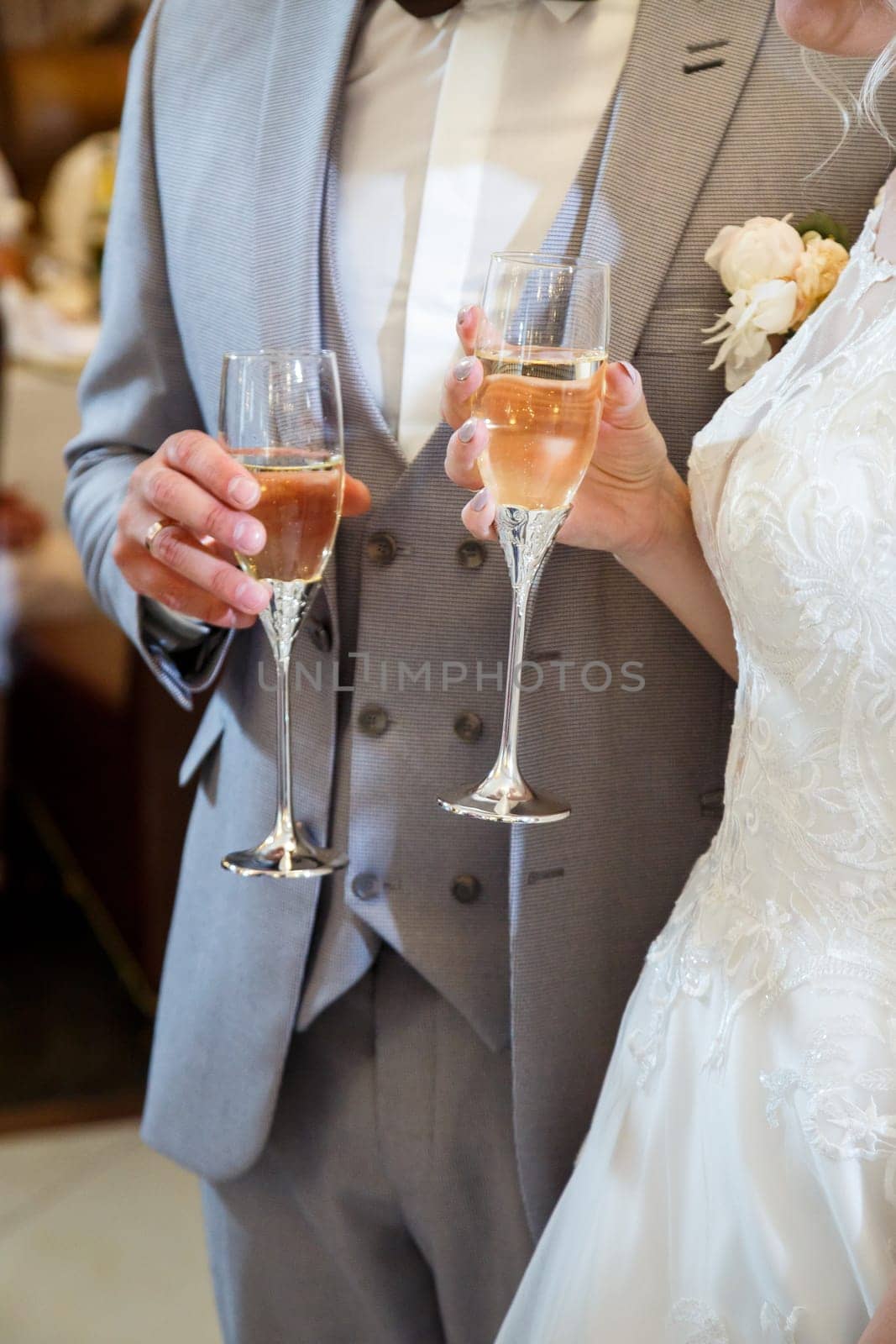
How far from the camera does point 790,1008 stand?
1.05 meters

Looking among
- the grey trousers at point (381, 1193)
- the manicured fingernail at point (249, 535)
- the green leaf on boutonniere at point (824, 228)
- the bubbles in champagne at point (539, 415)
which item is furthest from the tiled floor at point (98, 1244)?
the green leaf on boutonniere at point (824, 228)

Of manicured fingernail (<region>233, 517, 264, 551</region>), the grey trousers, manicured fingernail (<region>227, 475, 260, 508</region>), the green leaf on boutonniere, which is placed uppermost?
the green leaf on boutonniere

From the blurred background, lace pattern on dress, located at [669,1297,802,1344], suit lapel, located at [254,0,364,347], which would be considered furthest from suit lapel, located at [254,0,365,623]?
the blurred background

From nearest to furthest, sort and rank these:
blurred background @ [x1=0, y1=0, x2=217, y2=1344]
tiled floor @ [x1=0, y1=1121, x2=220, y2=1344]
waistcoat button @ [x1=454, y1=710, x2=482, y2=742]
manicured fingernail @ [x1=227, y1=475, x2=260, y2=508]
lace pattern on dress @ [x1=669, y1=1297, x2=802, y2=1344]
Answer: lace pattern on dress @ [x1=669, y1=1297, x2=802, y2=1344] → manicured fingernail @ [x1=227, y1=475, x2=260, y2=508] → waistcoat button @ [x1=454, y1=710, x2=482, y2=742] → tiled floor @ [x1=0, y1=1121, x2=220, y2=1344] → blurred background @ [x1=0, y1=0, x2=217, y2=1344]

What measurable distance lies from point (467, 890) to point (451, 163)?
2.34ft

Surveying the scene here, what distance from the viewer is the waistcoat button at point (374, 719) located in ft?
4.42

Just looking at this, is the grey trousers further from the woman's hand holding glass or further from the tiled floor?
the tiled floor

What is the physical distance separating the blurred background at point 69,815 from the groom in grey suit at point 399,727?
1229mm

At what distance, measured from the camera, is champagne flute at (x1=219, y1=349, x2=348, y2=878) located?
110 centimetres

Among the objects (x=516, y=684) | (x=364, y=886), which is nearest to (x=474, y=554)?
(x=516, y=684)

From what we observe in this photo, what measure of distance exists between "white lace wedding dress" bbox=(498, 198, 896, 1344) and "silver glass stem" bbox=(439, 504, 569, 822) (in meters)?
0.15

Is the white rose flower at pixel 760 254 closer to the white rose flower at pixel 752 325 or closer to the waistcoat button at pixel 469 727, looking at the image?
the white rose flower at pixel 752 325

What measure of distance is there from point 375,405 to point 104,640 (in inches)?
86.1

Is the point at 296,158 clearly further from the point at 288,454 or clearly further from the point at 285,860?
the point at 285,860
